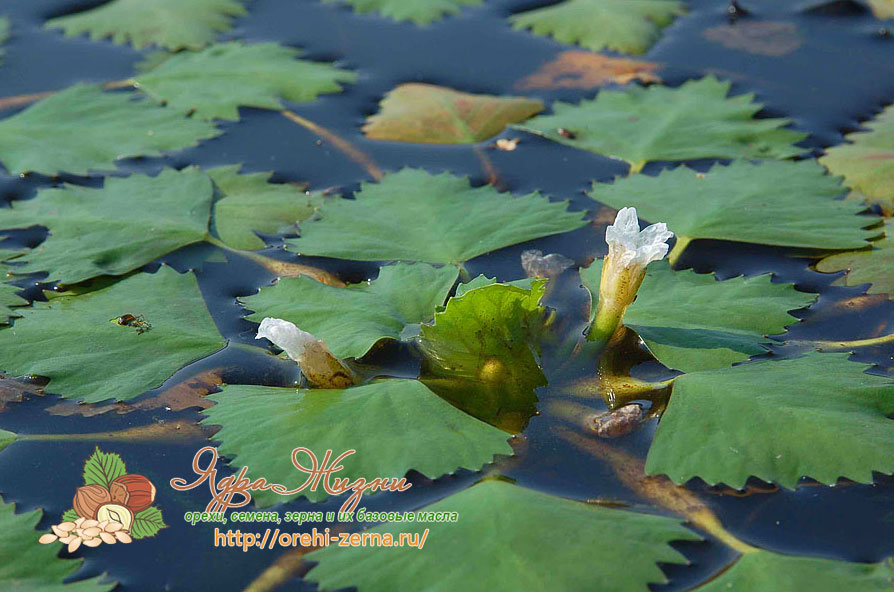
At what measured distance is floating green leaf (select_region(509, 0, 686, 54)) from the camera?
291cm

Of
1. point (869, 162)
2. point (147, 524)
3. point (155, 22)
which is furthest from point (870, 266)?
point (155, 22)

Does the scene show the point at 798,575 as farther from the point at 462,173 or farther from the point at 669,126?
the point at 669,126

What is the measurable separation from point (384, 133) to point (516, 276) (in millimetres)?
722

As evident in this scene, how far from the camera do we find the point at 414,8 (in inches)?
120

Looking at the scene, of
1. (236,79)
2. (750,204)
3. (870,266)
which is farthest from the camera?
(236,79)

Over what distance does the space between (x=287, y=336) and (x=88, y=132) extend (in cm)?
134

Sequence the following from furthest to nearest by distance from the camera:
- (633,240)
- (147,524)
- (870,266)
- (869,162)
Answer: (869,162) → (870,266) → (633,240) → (147,524)

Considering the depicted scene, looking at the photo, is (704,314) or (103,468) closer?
(103,468)

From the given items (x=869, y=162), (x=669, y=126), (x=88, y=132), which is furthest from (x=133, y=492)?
(x=869, y=162)

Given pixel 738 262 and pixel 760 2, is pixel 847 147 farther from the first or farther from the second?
pixel 760 2

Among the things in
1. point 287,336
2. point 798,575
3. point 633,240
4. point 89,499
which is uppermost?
point 633,240

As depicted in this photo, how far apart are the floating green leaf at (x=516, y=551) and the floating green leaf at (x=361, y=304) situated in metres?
0.39

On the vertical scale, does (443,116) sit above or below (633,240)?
below

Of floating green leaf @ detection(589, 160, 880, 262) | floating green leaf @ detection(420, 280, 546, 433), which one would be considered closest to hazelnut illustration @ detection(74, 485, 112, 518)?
floating green leaf @ detection(420, 280, 546, 433)
